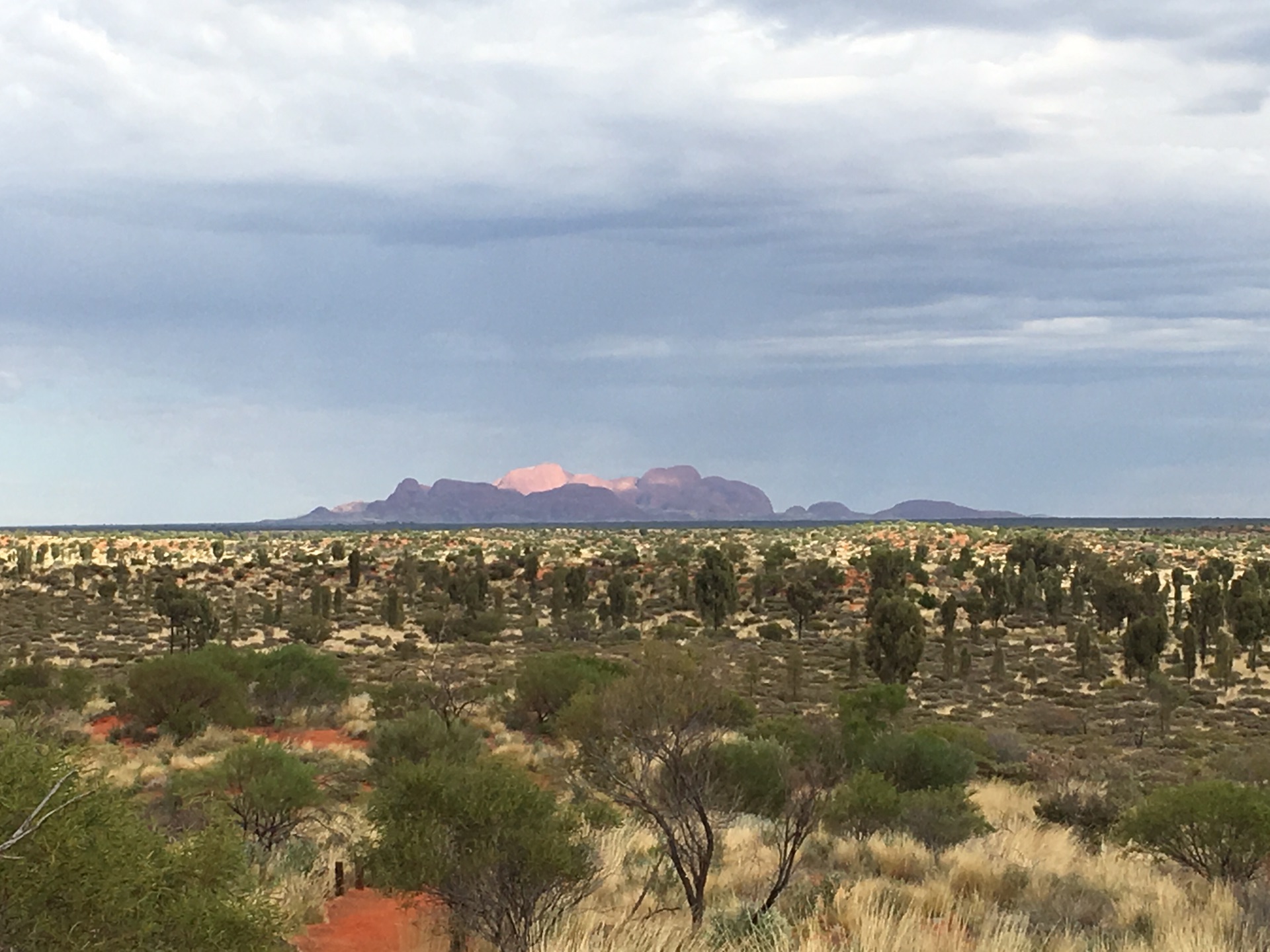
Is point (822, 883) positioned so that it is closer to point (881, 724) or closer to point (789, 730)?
point (789, 730)

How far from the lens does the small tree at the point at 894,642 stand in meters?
40.9

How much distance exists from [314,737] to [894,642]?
871 inches

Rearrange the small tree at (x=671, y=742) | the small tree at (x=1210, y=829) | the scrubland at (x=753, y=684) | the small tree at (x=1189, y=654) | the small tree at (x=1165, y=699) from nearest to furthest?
the scrubland at (x=753, y=684)
the small tree at (x=671, y=742)
the small tree at (x=1210, y=829)
the small tree at (x=1165, y=699)
the small tree at (x=1189, y=654)

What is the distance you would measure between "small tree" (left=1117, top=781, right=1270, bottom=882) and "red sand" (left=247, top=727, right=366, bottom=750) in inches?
696

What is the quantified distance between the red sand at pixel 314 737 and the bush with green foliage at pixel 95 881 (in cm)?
1927

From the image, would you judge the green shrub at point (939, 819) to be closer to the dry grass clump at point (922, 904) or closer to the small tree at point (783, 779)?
the dry grass clump at point (922, 904)

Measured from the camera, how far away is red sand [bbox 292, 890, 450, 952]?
9828mm

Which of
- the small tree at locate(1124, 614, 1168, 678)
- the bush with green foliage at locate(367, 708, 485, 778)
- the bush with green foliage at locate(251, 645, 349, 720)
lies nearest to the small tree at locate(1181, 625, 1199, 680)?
the small tree at locate(1124, 614, 1168, 678)

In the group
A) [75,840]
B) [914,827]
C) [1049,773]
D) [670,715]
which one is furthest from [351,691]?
[75,840]

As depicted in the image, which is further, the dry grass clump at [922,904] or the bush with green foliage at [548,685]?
the bush with green foliage at [548,685]

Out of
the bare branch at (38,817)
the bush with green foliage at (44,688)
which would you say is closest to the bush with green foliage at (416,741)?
the bush with green foliage at (44,688)

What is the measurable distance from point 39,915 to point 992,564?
2791 inches

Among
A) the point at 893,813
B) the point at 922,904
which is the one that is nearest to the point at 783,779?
the point at 922,904

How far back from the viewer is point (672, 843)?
9594 millimetres
